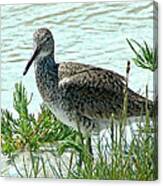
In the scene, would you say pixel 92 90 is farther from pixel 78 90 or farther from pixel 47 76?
pixel 47 76

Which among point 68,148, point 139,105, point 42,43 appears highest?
point 42,43

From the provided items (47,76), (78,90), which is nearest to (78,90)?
(78,90)

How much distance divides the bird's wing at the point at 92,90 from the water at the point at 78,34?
1.0 inches

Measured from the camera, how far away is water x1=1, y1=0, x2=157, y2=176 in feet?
7.42

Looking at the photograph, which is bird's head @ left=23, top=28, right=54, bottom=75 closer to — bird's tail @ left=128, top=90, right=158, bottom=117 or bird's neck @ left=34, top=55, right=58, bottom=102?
bird's neck @ left=34, top=55, right=58, bottom=102

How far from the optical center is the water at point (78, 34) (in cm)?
226

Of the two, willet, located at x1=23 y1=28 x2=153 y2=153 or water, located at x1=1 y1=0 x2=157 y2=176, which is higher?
water, located at x1=1 y1=0 x2=157 y2=176

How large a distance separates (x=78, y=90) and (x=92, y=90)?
0.13 ft

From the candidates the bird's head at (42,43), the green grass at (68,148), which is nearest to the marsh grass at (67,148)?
the green grass at (68,148)

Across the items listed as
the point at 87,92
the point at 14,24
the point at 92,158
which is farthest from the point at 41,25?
the point at 92,158

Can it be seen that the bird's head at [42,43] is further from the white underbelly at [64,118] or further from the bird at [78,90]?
the white underbelly at [64,118]

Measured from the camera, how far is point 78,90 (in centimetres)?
230

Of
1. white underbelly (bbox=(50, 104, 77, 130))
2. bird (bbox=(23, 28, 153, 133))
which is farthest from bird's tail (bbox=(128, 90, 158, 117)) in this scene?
white underbelly (bbox=(50, 104, 77, 130))

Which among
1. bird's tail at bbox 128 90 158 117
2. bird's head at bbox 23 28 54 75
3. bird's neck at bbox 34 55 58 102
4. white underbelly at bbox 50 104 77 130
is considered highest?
bird's head at bbox 23 28 54 75
